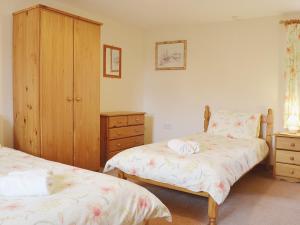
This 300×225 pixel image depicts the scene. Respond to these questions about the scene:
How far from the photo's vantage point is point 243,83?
14.4ft

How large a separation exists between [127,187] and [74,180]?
0.33 metres

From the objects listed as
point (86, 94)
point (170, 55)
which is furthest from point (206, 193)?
point (170, 55)

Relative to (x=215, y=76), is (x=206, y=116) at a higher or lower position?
lower

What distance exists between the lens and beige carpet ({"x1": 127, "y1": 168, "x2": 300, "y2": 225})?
2557mm

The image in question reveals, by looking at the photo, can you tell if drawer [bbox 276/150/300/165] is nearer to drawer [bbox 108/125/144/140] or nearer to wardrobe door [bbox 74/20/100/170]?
drawer [bbox 108/125/144/140]

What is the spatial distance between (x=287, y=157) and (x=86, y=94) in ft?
8.64

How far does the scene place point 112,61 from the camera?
4664mm

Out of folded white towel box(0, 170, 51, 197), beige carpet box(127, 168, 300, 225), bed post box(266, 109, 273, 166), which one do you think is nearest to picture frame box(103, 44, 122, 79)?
beige carpet box(127, 168, 300, 225)

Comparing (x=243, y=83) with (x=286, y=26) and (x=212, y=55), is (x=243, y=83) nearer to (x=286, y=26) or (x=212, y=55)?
(x=212, y=55)

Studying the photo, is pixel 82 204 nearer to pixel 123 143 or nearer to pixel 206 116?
pixel 123 143

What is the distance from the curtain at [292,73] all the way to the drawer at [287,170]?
0.59 meters

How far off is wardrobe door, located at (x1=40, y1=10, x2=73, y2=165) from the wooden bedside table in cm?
259

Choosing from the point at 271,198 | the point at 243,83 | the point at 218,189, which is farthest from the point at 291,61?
the point at 218,189

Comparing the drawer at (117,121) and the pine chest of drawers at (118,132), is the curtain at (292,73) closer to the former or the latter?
the pine chest of drawers at (118,132)
